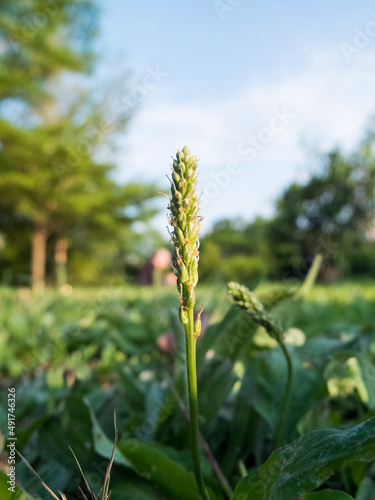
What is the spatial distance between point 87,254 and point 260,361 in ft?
58.7

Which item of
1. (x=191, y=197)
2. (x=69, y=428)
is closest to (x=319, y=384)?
(x=69, y=428)

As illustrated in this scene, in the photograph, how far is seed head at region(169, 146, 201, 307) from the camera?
1.16 feet

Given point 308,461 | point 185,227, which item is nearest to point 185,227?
point 185,227

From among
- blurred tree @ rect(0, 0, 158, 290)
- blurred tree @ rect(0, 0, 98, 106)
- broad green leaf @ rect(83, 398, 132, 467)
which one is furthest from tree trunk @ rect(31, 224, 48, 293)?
broad green leaf @ rect(83, 398, 132, 467)

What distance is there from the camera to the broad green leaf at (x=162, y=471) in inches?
21.0

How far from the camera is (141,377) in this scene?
1.20 m

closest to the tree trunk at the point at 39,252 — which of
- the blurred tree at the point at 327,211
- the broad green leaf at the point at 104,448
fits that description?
the blurred tree at the point at 327,211

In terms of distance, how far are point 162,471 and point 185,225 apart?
0.35 metres

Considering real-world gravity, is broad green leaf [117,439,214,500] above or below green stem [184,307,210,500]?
below

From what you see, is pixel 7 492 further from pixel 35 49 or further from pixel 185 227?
pixel 35 49

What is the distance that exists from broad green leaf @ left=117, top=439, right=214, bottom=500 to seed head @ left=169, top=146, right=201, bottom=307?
28cm

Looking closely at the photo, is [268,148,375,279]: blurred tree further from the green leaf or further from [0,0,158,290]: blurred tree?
the green leaf

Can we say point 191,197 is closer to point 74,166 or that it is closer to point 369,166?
point 74,166

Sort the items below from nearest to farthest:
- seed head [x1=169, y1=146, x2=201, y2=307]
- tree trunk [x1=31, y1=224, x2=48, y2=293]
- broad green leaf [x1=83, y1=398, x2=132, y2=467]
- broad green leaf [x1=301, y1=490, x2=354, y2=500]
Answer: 1. seed head [x1=169, y1=146, x2=201, y2=307]
2. broad green leaf [x1=301, y1=490, x2=354, y2=500]
3. broad green leaf [x1=83, y1=398, x2=132, y2=467]
4. tree trunk [x1=31, y1=224, x2=48, y2=293]
